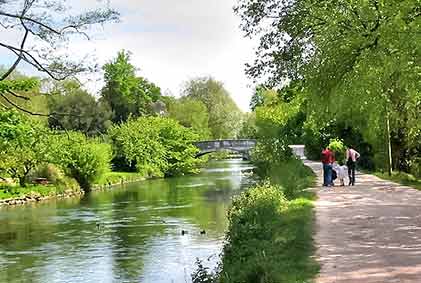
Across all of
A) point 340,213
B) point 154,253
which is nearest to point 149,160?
point 154,253

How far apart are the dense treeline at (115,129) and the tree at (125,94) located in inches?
4.9

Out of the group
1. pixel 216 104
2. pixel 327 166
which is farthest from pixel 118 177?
pixel 216 104

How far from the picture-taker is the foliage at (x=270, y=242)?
9570 millimetres

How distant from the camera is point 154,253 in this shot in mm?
20141

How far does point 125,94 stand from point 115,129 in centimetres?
1811

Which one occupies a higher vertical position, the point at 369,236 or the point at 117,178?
the point at 117,178

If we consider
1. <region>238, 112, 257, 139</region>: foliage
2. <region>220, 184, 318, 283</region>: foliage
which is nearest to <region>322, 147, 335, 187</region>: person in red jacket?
<region>220, 184, 318, 283</region>: foliage

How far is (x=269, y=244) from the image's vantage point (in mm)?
11836

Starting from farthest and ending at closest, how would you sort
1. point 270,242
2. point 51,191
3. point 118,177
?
point 118,177 < point 51,191 < point 270,242

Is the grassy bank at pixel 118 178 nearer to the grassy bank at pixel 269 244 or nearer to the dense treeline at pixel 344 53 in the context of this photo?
the dense treeline at pixel 344 53

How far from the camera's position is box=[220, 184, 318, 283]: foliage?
31.4ft

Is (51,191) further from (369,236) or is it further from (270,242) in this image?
(369,236)

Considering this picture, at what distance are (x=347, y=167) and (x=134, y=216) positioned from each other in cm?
1030

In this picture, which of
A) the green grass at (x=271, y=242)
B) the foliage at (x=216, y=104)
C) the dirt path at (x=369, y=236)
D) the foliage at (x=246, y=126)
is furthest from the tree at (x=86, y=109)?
the green grass at (x=271, y=242)
